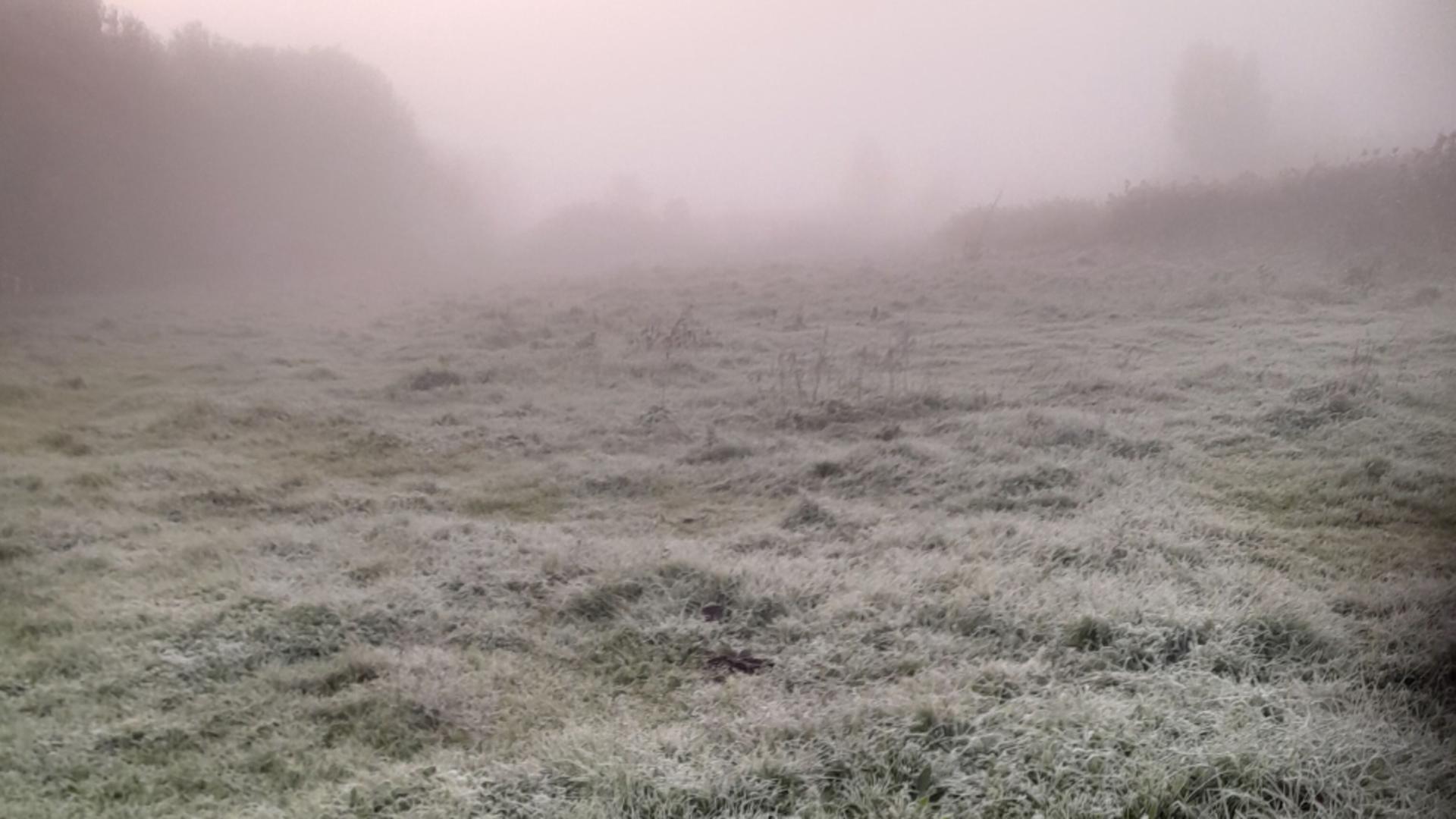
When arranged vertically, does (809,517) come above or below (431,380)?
below

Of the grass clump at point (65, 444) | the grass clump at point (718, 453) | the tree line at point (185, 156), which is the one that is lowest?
the grass clump at point (718, 453)

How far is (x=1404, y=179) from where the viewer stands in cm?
435

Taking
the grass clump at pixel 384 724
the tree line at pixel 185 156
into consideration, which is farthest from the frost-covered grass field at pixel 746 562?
the tree line at pixel 185 156

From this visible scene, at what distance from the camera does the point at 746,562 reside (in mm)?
2996

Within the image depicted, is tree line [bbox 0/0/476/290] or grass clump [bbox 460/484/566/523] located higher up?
tree line [bbox 0/0/476/290]

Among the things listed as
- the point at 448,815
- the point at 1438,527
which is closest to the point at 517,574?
the point at 448,815

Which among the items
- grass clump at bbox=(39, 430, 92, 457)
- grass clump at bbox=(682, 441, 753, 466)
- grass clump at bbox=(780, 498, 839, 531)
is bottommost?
grass clump at bbox=(780, 498, 839, 531)

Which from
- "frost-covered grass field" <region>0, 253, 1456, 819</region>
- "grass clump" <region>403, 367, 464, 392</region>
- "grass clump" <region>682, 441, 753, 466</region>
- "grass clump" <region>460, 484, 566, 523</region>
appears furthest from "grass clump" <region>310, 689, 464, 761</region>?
"grass clump" <region>403, 367, 464, 392</region>

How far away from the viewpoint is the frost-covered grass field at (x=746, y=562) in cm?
186

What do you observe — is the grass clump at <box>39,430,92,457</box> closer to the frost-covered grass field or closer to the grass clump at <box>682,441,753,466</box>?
the frost-covered grass field

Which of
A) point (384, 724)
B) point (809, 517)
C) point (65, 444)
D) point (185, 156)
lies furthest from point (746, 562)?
point (185, 156)

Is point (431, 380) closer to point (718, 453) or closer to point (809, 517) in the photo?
point (718, 453)

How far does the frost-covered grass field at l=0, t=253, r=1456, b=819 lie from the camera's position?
1857mm

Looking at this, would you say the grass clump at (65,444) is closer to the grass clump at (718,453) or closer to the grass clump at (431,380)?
the grass clump at (431,380)
